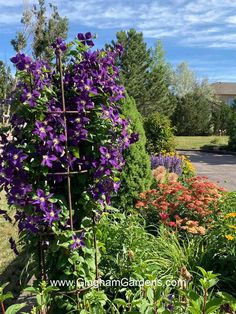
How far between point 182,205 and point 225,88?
219 ft

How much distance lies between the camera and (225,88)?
67.8m

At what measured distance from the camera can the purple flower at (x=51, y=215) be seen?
240 centimetres

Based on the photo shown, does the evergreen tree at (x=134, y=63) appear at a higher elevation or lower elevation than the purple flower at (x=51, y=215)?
higher

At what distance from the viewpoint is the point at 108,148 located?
265cm

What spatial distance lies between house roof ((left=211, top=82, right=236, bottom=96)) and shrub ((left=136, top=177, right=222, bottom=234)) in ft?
206

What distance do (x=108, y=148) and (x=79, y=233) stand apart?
1.99ft

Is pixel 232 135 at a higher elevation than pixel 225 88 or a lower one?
lower

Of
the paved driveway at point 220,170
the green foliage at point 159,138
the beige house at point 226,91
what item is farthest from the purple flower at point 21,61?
the beige house at point 226,91

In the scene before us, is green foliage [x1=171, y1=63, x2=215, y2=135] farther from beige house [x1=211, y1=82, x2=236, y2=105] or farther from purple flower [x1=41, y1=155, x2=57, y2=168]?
purple flower [x1=41, y1=155, x2=57, y2=168]

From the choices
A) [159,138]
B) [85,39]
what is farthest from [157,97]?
[85,39]

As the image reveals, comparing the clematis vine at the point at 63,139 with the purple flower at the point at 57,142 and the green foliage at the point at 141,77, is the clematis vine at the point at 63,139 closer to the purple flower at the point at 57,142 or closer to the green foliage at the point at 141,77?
the purple flower at the point at 57,142

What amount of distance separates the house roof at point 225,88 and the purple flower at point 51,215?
65.2m

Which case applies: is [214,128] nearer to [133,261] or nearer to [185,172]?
[185,172]

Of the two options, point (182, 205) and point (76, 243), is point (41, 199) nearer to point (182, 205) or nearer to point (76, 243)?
point (76, 243)
